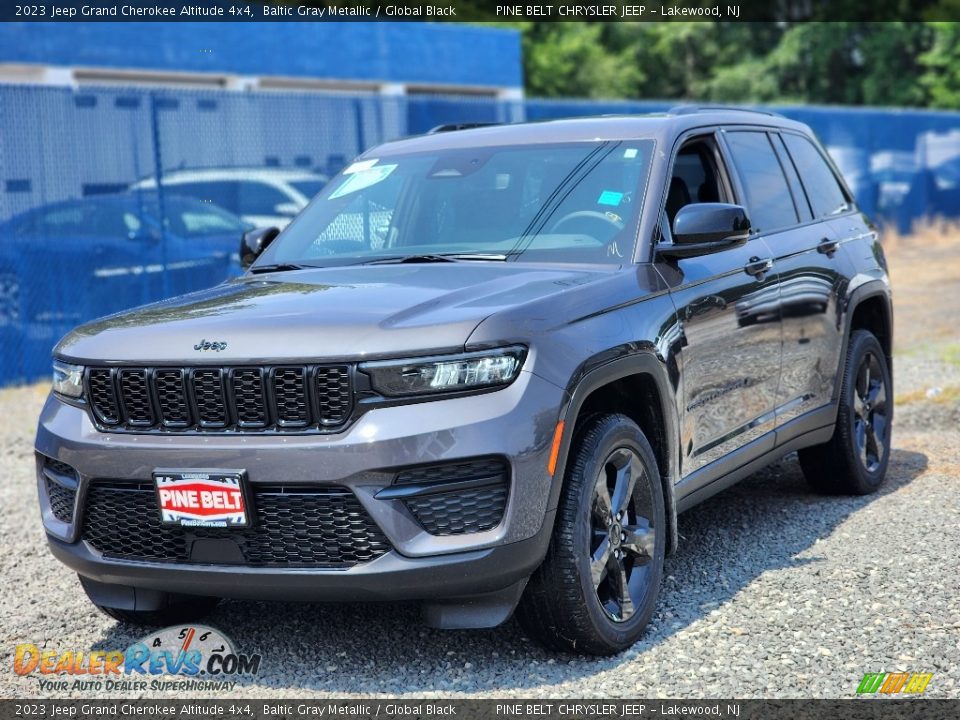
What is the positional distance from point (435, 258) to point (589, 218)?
24.9 inches

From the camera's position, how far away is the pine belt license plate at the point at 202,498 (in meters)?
4.00

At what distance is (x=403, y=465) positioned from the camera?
3885 mm

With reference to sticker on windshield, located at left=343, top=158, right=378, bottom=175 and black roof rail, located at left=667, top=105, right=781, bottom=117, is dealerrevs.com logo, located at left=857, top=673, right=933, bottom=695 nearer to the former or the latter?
black roof rail, located at left=667, top=105, right=781, bottom=117

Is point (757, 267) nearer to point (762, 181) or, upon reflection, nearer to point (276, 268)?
point (762, 181)

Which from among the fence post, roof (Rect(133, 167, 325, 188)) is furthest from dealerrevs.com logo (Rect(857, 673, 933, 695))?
roof (Rect(133, 167, 325, 188))

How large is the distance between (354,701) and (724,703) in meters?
1.17

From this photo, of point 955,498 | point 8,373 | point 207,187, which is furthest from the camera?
point 207,187

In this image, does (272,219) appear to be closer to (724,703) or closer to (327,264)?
(327,264)

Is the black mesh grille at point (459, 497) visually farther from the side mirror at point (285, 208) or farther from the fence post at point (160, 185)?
the side mirror at point (285, 208)

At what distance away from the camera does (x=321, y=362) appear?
13.1 ft

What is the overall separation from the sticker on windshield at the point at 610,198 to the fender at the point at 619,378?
77cm

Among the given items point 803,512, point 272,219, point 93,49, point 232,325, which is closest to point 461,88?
point 93,49

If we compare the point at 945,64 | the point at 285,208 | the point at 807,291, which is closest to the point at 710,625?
the point at 807,291

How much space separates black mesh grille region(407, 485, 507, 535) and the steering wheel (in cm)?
150
